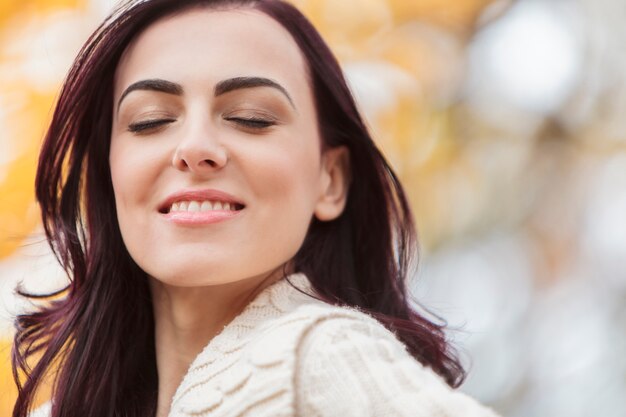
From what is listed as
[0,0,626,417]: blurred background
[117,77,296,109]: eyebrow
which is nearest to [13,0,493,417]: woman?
[117,77,296,109]: eyebrow

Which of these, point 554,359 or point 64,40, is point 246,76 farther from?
point 554,359

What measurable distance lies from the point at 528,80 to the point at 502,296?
42.2 inches

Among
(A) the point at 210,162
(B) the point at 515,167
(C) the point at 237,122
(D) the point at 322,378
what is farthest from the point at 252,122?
(B) the point at 515,167

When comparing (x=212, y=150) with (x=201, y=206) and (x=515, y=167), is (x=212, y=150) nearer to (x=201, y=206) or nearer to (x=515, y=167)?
(x=201, y=206)

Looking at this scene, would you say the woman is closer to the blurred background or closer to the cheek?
the cheek

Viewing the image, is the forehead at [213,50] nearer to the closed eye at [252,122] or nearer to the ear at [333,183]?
the closed eye at [252,122]

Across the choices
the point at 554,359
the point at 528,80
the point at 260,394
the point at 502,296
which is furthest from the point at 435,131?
the point at 260,394

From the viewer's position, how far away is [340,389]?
1779mm

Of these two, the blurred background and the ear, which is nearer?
the ear

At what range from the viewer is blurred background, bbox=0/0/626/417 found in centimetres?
512

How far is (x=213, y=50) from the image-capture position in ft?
7.48

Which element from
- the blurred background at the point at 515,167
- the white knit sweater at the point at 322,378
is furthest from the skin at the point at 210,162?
the blurred background at the point at 515,167

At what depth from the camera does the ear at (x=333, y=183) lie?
250 cm

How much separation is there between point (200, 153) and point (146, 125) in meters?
0.21
